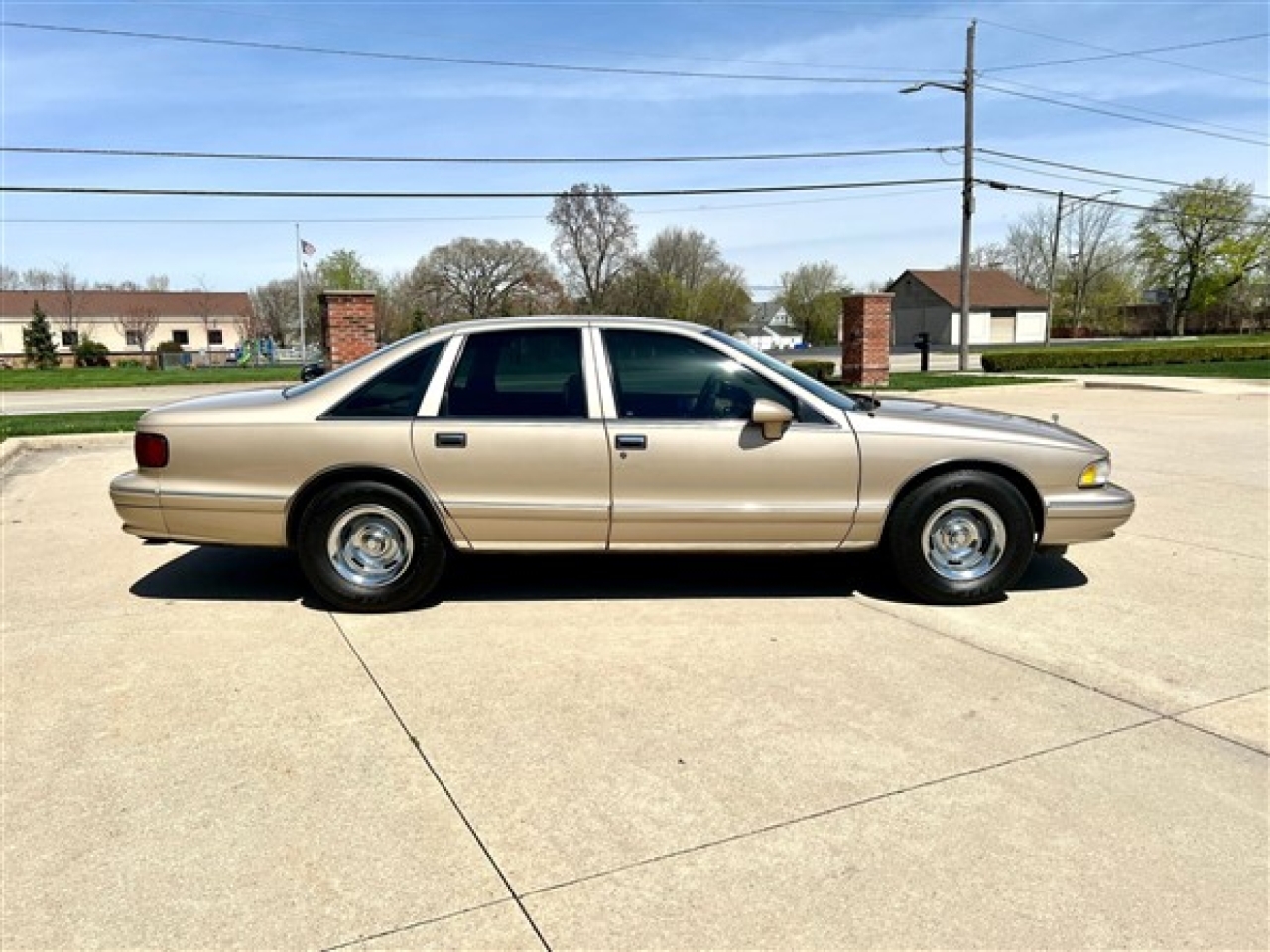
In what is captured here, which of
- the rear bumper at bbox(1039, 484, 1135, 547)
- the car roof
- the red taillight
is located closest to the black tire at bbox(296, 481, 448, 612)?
the red taillight

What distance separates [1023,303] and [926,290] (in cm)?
771

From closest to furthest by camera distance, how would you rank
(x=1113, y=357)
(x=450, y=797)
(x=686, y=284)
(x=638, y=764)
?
1. (x=450, y=797)
2. (x=638, y=764)
3. (x=1113, y=357)
4. (x=686, y=284)

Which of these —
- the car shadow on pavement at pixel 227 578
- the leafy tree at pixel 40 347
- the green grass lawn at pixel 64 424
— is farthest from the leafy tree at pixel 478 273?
the car shadow on pavement at pixel 227 578

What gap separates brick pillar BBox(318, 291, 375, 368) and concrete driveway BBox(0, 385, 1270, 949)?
8.52 metres

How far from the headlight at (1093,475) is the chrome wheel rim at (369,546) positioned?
3697 millimetres

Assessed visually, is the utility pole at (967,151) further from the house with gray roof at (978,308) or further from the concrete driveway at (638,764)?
the house with gray roof at (978,308)

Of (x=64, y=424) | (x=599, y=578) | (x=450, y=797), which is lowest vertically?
(x=450, y=797)

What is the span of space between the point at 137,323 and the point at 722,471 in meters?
77.3

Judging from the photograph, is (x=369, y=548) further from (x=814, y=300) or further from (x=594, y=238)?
(x=814, y=300)

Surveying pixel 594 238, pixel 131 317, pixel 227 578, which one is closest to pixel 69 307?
pixel 131 317

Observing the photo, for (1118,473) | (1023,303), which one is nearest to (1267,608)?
(1118,473)

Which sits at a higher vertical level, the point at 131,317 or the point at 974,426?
the point at 131,317

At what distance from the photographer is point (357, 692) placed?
12.0 ft

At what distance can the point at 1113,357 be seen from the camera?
29.9m
